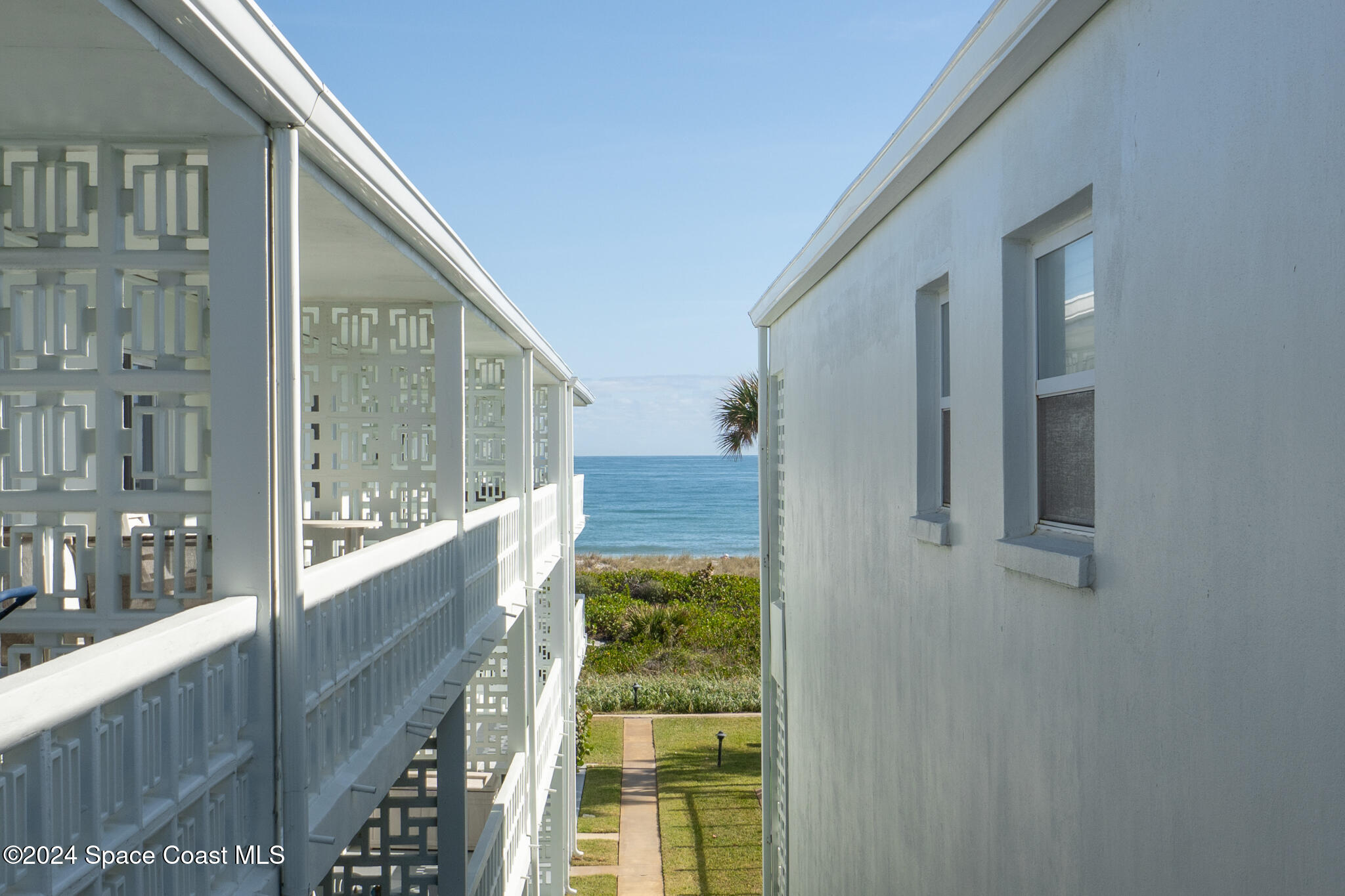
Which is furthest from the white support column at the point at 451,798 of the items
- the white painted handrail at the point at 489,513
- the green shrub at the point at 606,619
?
the green shrub at the point at 606,619

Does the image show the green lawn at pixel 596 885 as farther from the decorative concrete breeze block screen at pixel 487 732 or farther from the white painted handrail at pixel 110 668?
the white painted handrail at pixel 110 668

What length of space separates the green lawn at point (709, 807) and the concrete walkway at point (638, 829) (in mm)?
151

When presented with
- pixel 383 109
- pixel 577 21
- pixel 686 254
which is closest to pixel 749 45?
pixel 577 21

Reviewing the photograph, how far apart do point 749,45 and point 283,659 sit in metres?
30.9

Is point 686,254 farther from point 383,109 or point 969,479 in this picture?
point 969,479

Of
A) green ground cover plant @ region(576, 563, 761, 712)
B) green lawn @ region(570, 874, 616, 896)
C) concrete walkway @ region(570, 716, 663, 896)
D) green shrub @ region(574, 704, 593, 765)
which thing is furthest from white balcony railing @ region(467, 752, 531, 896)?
green ground cover plant @ region(576, 563, 761, 712)

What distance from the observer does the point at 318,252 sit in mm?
5207

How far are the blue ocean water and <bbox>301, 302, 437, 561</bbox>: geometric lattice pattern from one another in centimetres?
6630

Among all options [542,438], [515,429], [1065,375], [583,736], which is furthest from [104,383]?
[583,736]

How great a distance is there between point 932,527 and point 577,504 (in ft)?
42.2

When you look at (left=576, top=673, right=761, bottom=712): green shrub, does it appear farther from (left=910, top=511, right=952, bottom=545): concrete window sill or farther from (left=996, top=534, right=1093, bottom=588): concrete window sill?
(left=996, top=534, right=1093, bottom=588): concrete window sill

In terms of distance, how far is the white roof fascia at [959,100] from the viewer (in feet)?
11.2

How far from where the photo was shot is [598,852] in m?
15.8

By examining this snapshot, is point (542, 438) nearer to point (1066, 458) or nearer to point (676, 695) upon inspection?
point (676, 695)
